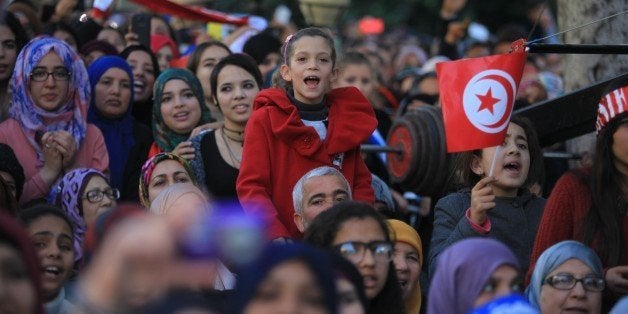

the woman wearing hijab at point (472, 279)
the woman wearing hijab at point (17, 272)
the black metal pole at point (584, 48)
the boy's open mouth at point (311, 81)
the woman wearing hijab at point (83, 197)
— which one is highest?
the black metal pole at point (584, 48)

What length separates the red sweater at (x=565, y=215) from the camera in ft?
22.7

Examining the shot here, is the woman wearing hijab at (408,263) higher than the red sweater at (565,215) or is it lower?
lower

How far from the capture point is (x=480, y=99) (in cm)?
741

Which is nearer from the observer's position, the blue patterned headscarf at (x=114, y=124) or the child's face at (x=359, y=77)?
the blue patterned headscarf at (x=114, y=124)

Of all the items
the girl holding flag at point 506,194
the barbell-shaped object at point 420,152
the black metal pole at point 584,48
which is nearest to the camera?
the black metal pole at point 584,48

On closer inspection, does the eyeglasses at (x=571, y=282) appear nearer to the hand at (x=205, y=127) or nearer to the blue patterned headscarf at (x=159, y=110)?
the hand at (x=205, y=127)

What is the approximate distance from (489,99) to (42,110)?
278 cm

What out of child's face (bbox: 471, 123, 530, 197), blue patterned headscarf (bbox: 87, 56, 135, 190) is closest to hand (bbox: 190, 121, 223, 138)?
blue patterned headscarf (bbox: 87, 56, 135, 190)

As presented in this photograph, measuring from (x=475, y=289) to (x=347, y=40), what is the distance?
1889 cm

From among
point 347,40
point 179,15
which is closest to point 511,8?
point 347,40

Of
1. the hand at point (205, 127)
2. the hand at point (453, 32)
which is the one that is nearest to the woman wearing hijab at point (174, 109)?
the hand at point (205, 127)

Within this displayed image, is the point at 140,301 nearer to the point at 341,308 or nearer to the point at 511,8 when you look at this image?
the point at 341,308

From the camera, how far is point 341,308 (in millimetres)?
5027

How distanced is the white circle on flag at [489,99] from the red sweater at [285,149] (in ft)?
1.84
